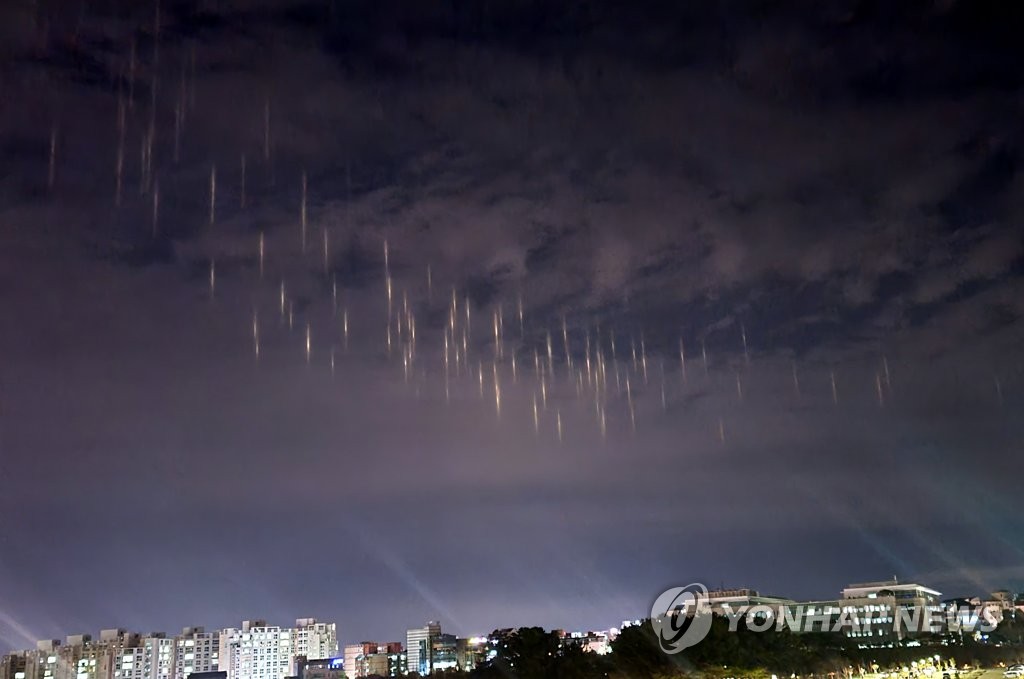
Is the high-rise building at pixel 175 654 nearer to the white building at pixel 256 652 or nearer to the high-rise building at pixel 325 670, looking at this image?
the white building at pixel 256 652

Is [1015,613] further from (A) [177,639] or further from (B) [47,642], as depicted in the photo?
(B) [47,642]

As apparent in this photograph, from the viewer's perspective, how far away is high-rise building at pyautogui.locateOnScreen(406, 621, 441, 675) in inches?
5635

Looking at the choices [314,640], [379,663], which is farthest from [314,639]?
[379,663]

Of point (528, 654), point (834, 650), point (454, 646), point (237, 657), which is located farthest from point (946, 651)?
point (237, 657)

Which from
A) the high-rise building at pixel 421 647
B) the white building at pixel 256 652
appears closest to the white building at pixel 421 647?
the high-rise building at pixel 421 647

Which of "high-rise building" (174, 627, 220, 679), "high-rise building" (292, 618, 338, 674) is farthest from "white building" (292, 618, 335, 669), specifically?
"high-rise building" (174, 627, 220, 679)

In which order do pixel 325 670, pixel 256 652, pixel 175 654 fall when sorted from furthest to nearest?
pixel 256 652 → pixel 175 654 → pixel 325 670

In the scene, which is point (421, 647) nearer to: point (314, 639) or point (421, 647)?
point (421, 647)

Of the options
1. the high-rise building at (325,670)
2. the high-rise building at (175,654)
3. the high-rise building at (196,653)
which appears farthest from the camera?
the high-rise building at (196,653)

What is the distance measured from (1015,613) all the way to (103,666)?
424ft

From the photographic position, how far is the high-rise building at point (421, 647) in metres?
143

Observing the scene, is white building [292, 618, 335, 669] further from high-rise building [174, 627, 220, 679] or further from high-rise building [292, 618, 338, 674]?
high-rise building [174, 627, 220, 679]

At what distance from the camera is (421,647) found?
494 ft

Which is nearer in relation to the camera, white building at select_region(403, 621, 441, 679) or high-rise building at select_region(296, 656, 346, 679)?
high-rise building at select_region(296, 656, 346, 679)
